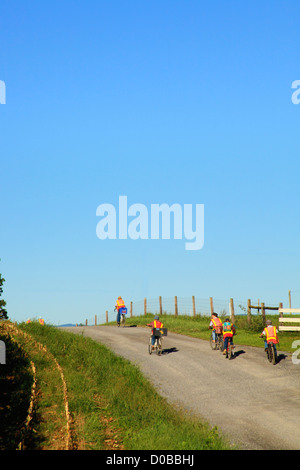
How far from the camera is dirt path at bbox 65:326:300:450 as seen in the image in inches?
543

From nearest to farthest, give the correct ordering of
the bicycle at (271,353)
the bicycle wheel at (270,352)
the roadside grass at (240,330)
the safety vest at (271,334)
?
the safety vest at (271,334)
the bicycle at (271,353)
the bicycle wheel at (270,352)
the roadside grass at (240,330)

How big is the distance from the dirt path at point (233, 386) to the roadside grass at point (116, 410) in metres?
0.87

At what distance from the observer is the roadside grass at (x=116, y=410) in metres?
12.0

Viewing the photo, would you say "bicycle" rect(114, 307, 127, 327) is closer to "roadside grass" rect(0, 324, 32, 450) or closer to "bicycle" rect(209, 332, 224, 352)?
"bicycle" rect(209, 332, 224, 352)

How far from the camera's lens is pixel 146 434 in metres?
12.4


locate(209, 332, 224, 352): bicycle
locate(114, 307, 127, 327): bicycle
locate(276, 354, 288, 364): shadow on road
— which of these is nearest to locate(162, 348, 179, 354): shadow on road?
locate(209, 332, 224, 352): bicycle

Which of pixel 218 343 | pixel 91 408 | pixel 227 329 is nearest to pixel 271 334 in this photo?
pixel 227 329

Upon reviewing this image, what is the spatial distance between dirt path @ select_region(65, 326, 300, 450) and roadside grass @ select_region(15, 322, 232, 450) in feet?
2.86

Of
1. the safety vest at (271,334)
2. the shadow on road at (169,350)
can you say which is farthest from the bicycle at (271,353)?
the shadow on road at (169,350)

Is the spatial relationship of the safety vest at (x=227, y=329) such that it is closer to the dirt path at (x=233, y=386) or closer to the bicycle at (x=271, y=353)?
the dirt path at (x=233, y=386)

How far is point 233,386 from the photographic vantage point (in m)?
19.3

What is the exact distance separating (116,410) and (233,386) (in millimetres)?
5809

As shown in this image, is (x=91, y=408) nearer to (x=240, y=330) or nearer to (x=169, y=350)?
(x=169, y=350)
